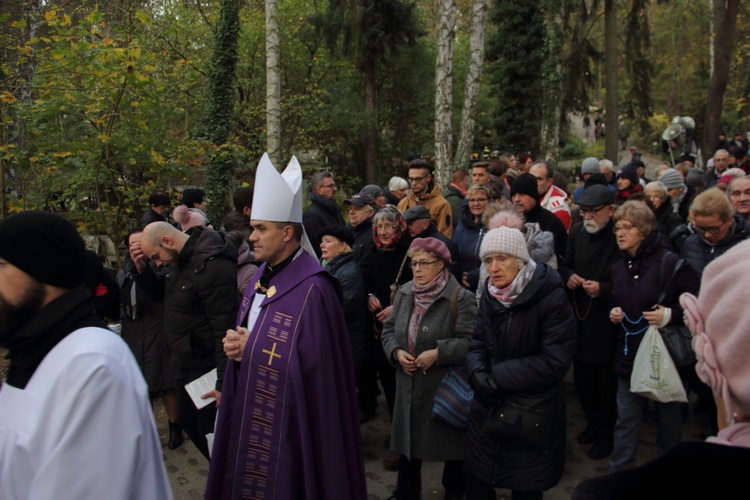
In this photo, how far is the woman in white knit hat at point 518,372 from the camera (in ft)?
10.5

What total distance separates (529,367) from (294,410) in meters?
1.33

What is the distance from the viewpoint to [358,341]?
16.7 ft

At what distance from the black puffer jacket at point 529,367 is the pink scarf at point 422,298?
0.60 meters

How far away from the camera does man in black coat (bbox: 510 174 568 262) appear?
5.39m

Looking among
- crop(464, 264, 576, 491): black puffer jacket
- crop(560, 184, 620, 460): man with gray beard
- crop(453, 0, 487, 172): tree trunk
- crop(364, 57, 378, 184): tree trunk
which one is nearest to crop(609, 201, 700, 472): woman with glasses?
crop(560, 184, 620, 460): man with gray beard

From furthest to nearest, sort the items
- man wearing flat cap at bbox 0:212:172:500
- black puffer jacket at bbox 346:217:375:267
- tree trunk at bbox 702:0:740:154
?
1. tree trunk at bbox 702:0:740:154
2. black puffer jacket at bbox 346:217:375:267
3. man wearing flat cap at bbox 0:212:172:500

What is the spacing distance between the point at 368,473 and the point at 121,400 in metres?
3.25

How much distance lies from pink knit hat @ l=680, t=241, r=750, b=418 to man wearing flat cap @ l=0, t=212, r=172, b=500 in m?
1.70

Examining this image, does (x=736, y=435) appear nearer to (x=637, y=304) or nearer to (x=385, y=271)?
(x=637, y=304)

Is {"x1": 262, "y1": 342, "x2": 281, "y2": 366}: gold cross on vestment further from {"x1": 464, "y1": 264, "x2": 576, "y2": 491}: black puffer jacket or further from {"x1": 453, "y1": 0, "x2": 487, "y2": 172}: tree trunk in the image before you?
{"x1": 453, "y1": 0, "x2": 487, "y2": 172}: tree trunk

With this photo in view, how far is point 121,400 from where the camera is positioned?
1.86 m

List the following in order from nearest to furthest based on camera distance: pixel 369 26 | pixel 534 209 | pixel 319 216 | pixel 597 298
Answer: pixel 597 298, pixel 534 209, pixel 319 216, pixel 369 26

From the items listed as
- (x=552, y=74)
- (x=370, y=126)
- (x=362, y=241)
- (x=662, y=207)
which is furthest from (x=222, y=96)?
(x=662, y=207)

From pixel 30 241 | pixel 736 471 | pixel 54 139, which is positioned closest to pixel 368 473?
pixel 30 241
